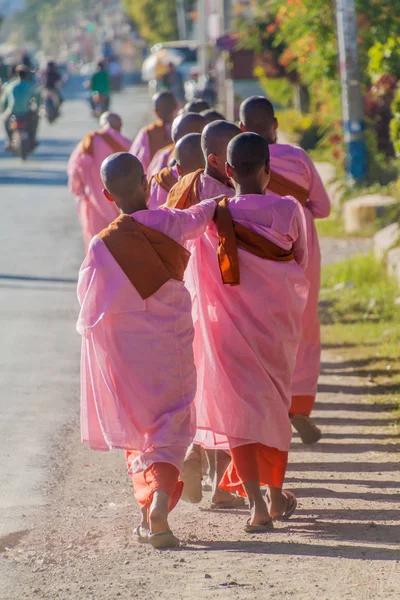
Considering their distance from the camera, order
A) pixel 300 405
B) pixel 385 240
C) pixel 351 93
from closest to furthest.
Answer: pixel 300 405
pixel 385 240
pixel 351 93

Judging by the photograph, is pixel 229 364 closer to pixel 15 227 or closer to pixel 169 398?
pixel 169 398

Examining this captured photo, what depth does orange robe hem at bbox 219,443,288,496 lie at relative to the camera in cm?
540

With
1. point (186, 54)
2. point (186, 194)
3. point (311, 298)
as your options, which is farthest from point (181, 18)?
point (186, 194)

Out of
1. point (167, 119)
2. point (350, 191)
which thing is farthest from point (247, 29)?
point (167, 119)

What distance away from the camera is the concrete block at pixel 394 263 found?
10.9 meters

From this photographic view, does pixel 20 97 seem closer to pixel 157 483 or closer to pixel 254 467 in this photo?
pixel 254 467

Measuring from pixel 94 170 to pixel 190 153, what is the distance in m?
3.72

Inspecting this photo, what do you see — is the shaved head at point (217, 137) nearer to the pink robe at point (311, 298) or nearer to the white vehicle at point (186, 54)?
the pink robe at point (311, 298)

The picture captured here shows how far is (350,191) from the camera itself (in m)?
15.9

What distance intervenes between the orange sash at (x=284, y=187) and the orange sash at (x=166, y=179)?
0.49 meters

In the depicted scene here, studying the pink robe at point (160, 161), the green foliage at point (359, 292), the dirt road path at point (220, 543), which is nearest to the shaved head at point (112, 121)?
the pink robe at point (160, 161)

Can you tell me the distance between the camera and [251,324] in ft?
17.8

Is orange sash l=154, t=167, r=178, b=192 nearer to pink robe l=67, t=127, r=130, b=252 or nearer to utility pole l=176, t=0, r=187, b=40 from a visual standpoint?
pink robe l=67, t=127, r=130, b=252

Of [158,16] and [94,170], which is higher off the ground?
[94,170]
